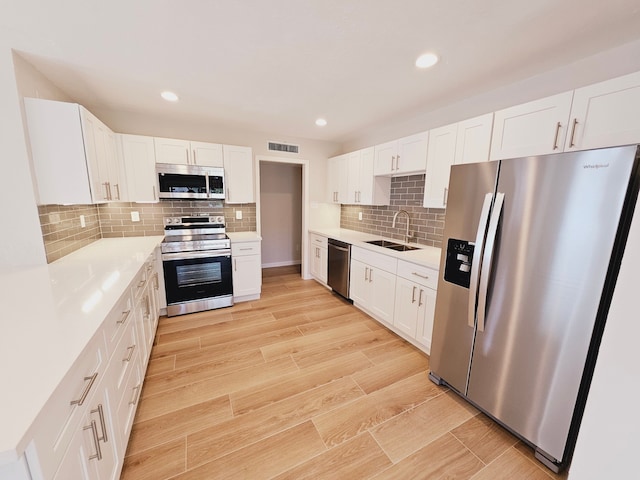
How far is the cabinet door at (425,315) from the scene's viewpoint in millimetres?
2242

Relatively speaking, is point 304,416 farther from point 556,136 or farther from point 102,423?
point 556,136

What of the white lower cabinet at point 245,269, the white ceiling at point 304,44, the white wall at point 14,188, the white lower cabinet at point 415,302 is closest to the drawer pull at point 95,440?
the white wall at point 14,188

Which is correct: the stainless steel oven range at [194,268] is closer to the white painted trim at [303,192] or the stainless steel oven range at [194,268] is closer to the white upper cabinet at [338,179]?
the white painted trim at [303,192]

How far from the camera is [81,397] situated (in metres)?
0.91

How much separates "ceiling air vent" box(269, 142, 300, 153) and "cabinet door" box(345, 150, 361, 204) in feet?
3.00

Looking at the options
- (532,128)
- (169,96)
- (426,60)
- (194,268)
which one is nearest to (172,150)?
(169,96)

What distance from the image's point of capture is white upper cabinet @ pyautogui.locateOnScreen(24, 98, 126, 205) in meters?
1.80

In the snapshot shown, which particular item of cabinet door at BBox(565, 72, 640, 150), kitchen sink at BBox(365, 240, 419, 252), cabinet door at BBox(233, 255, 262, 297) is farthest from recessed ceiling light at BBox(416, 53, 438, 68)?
cabinet door at BBox(233, 255, 262, 297)

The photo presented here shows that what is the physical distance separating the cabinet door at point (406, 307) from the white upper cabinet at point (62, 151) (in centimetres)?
288

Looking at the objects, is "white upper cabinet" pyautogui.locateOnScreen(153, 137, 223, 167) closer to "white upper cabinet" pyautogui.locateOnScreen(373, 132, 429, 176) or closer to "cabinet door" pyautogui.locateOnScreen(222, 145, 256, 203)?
"cabinet door" pyautogui.locateOnScreen(222, 145, 256, 203)

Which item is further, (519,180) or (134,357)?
(134,357)

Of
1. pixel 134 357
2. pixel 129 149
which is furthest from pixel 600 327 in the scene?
pixel 129 149

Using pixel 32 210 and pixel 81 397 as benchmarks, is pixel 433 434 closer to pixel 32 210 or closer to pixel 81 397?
pixel 81 397

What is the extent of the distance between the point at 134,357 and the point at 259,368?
3.08 feet
